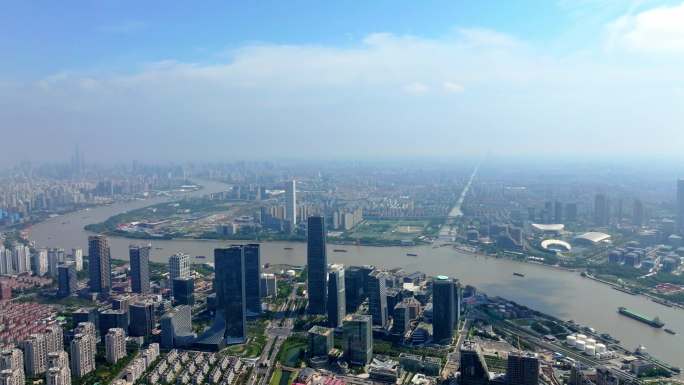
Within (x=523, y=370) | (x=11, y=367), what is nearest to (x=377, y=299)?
(x=523, y=370)

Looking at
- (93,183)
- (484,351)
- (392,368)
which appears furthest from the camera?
(93,183)

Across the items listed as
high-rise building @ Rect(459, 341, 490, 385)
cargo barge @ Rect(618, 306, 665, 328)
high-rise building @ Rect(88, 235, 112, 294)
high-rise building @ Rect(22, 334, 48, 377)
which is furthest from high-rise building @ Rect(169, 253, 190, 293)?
cargo barge @ Rect(618, 306, 665, 328)

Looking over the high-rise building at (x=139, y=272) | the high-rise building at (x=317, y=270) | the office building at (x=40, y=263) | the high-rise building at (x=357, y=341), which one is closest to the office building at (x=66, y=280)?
the high-rise building at (x=139, y=272)

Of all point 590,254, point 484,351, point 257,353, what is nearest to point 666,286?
point 590,254

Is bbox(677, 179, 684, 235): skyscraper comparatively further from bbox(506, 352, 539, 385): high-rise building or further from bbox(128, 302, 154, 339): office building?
bbox(128, 302, 154, 339): office building

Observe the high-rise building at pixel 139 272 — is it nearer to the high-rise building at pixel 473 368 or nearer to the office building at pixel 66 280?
the office building at pixel 66 280

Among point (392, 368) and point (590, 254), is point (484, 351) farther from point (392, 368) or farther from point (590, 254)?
point (590, 254)
